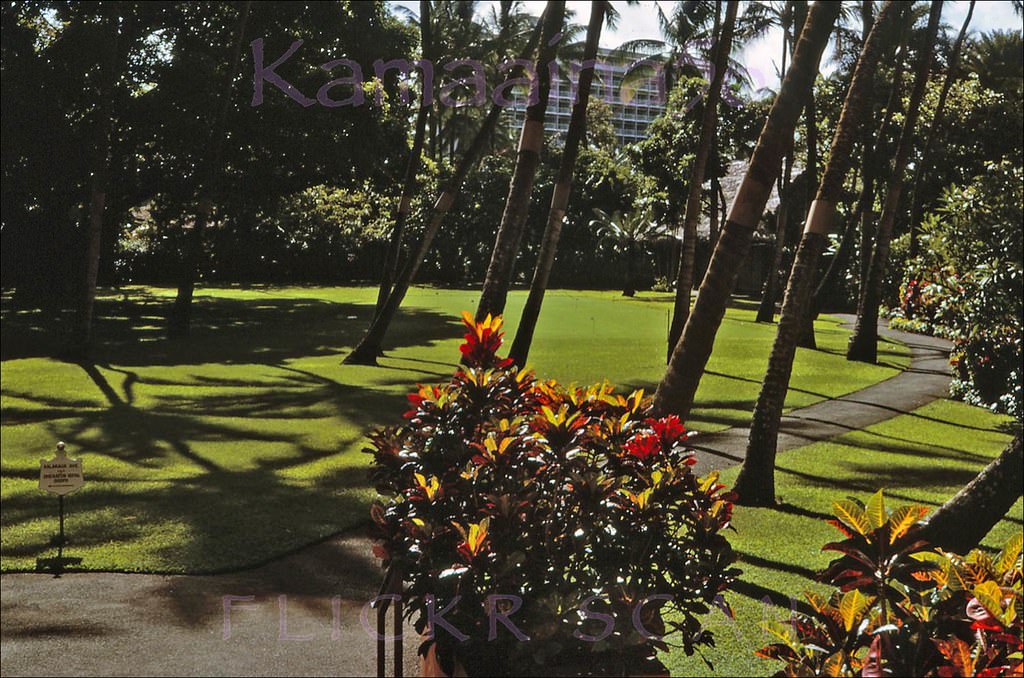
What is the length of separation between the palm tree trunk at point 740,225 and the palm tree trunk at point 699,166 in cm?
866

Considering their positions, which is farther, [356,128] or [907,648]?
[356,128]

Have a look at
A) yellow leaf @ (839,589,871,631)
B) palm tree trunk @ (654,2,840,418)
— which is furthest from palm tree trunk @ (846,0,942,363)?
yellow leaf @ (839,589,871,631)

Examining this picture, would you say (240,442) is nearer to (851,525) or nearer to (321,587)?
(321,587)

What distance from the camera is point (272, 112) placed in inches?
1076

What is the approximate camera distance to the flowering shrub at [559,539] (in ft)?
11.5

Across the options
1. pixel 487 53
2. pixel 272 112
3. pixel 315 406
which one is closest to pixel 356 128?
pixel 272 112

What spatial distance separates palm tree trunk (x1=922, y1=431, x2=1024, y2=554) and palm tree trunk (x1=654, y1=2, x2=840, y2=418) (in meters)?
2.09

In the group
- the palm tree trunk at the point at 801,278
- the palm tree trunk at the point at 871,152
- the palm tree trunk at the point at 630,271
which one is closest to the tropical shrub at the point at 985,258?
the palm tree trunk at the point at 801,278

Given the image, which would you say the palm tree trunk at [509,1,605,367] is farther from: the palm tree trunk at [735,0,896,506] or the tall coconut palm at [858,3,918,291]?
the tall coconut palm at [858,3,918,291]

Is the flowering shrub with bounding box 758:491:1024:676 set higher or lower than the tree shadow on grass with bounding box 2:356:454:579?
higher

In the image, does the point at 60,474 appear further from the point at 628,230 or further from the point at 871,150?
the point at 628,230

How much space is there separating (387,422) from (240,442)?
2164 mm

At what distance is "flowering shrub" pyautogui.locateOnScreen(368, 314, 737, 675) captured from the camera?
3500mm

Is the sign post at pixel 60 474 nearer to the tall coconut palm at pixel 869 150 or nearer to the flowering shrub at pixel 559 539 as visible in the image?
the flowering shrub at pixel 559 539
